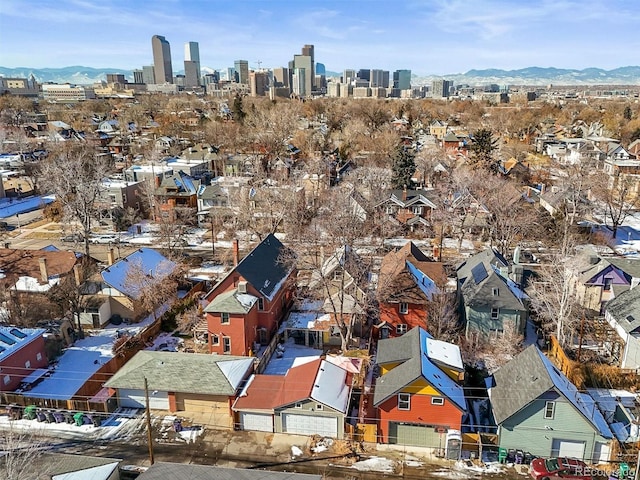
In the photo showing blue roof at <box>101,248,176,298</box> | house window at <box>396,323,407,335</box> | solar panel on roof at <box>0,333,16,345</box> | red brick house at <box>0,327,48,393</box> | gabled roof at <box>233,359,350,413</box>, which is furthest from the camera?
blue roof at <box>101,248,176,298</box>

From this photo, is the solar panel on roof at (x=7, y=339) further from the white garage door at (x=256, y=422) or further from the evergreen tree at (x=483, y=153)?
the evergreen tree at (x=483, y=153)

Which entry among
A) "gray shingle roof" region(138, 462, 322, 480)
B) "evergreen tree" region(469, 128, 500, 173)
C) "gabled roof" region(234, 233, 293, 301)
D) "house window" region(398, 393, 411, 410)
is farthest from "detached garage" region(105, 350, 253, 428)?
"evergreen tree" region(469, 128, 500, 173)

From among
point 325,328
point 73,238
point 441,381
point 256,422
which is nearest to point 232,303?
point 325,328

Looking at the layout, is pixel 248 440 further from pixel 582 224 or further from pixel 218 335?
pixel 582 224

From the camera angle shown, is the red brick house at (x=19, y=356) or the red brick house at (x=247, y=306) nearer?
the red brick house at (x=19, y=356)

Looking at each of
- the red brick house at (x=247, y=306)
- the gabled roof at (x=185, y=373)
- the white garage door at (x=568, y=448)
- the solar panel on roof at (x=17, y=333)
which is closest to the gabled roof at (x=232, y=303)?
the red brick house at (x=247, y=306)

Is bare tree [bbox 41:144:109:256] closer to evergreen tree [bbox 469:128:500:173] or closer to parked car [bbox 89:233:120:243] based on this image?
parked car [bbox 89:233:120:243]

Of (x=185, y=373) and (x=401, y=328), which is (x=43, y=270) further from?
(x=401, y=328)
